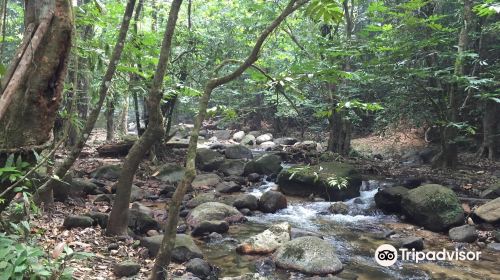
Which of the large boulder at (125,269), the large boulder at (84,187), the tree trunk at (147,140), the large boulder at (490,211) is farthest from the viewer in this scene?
the large boulder at (84,187)

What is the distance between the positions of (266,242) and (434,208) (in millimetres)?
4144

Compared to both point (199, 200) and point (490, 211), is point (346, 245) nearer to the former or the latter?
point (490, 211)

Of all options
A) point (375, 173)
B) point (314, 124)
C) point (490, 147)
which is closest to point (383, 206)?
point (375, 173)

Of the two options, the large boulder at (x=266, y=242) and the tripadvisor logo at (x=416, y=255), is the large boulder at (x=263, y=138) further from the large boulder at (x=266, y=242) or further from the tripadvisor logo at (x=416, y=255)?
the tripadvisor logo at (x=416, y=255)

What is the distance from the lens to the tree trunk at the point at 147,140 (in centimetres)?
444

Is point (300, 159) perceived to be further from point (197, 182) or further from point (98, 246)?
point (98, 246)

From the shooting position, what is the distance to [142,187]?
38.1 feet

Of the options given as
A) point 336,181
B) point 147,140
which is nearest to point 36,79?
point 147,140

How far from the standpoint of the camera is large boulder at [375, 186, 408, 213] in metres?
10.3

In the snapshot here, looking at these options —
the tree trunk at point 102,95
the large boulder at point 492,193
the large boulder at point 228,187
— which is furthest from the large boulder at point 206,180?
the tree trunk at point 102,95

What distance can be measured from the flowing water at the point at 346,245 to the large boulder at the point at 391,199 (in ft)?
0.84

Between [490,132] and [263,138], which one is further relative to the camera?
[263,138]

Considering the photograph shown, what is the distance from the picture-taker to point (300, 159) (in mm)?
16641

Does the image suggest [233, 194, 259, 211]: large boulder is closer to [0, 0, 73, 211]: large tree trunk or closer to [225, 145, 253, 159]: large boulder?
[225, 145, 253, 159]: large boulder
